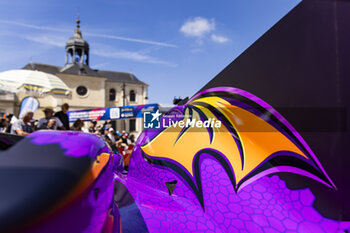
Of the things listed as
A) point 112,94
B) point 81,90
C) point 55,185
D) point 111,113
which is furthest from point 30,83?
point 112,94

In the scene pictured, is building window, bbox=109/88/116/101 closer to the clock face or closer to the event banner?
the clock face

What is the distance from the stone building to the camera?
39.0 m

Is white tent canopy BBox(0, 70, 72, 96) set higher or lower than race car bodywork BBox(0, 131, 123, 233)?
higher

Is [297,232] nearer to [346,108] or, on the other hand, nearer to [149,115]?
[346,108]

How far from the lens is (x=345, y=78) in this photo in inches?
39.4

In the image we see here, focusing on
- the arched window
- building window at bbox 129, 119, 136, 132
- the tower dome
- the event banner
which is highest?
the tower dome

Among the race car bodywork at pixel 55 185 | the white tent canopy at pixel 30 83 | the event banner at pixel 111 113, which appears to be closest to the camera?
the race car bodywork at pixel 55 185

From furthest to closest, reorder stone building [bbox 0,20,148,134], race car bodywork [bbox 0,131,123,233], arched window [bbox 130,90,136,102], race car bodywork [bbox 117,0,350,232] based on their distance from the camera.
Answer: arched window [bbox 130,90,136,102] < stone building [bbox 0,20,148,134] < race car bodywork [bbox 117,0,350,232] < race car bodywork [bbox 0,131,123,233]

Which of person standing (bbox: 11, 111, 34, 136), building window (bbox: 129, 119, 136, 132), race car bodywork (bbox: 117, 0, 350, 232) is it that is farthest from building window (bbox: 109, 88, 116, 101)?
race car bodywork (bbox: 117, 0, 350, 232)

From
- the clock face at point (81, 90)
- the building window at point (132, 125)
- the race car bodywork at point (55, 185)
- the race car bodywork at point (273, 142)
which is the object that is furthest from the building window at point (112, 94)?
the race car bodywork at point (55, 185)

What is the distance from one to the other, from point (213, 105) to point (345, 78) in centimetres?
70

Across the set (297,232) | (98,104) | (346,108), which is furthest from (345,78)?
A: (98,104)

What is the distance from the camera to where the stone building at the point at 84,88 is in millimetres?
38969

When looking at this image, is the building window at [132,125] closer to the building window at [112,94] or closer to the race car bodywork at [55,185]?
the building window at [112,94]
